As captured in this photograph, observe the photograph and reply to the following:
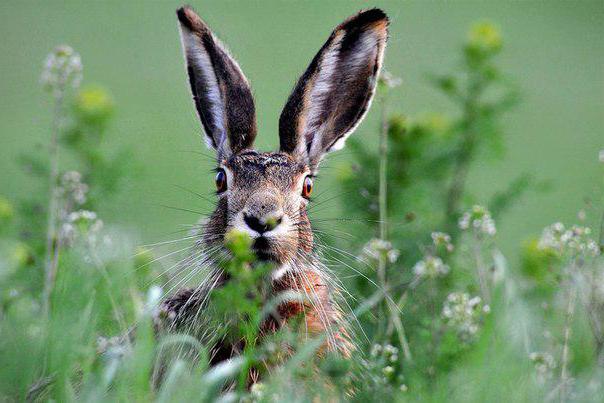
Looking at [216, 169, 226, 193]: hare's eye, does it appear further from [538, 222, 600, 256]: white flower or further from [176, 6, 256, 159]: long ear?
[538, 222, 600, 256]: white flower

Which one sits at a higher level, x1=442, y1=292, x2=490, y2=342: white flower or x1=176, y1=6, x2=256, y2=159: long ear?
x1=176, y1=6, x2=256, y2=159: long ear

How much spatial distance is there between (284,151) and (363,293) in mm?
946

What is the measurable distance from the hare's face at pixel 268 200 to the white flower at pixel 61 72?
0.83m

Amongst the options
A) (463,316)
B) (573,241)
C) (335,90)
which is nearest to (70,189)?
(335,90)

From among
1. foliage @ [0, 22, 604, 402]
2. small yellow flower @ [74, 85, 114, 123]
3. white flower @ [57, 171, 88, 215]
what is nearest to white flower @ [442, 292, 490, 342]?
foliage @ [0, 22, 604, 402]

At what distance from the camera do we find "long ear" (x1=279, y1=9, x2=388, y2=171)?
17.4ft

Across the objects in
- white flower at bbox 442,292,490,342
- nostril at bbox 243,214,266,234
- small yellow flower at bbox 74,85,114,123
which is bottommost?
white flower at bbox 442,292,490,342

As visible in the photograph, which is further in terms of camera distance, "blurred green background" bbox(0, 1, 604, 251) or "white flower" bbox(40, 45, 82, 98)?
"blurred green background" bbox(0, 1, 604, 251)

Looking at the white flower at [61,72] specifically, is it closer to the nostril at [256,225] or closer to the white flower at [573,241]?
the nostril at [256,225]

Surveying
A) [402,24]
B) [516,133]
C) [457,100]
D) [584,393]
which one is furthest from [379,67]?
[402,24]

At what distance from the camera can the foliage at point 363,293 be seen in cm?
366

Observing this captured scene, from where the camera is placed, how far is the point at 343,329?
4.81m

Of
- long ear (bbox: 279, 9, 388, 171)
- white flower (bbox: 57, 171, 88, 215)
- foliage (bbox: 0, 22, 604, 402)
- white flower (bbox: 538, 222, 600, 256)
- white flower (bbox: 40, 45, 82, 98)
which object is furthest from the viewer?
white flower (bbox: 57, 171, 88, 215)

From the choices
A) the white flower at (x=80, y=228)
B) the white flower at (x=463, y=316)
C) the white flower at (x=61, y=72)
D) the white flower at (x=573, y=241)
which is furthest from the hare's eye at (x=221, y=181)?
the white flower at (x=573, y=241)
